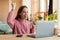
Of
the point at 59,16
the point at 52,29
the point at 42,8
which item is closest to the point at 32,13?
the point at 42,8

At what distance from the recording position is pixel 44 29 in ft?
4.97

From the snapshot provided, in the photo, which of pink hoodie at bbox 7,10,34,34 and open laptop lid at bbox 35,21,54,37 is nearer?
open laptop lid at bbox 35,21,54,37

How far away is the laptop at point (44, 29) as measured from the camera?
1.49m

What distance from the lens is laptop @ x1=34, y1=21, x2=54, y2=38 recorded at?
58.7 inches

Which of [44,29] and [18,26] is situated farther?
[18,26]

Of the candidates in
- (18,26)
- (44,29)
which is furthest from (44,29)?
(18,26)

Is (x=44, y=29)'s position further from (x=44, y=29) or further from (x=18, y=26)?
(x=18, y=26)

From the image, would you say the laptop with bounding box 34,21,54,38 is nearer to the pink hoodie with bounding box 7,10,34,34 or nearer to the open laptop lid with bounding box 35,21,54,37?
the open laptop lid with bounding box 35,21,54,37

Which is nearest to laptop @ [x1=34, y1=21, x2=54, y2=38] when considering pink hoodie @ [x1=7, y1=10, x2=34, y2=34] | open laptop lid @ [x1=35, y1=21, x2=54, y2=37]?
open laptop lid @ [x1=35, y1=21, x2=54, y2=37]

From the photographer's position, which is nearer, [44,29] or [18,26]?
[44,29]

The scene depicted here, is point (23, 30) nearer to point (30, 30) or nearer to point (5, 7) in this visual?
point (30, 30)

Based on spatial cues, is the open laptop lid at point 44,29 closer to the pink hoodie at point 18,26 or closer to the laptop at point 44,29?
the laptop at point 44,29

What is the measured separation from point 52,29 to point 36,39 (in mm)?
220

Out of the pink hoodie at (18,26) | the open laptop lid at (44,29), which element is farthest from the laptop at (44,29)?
the pink hoodie at (18,26)
